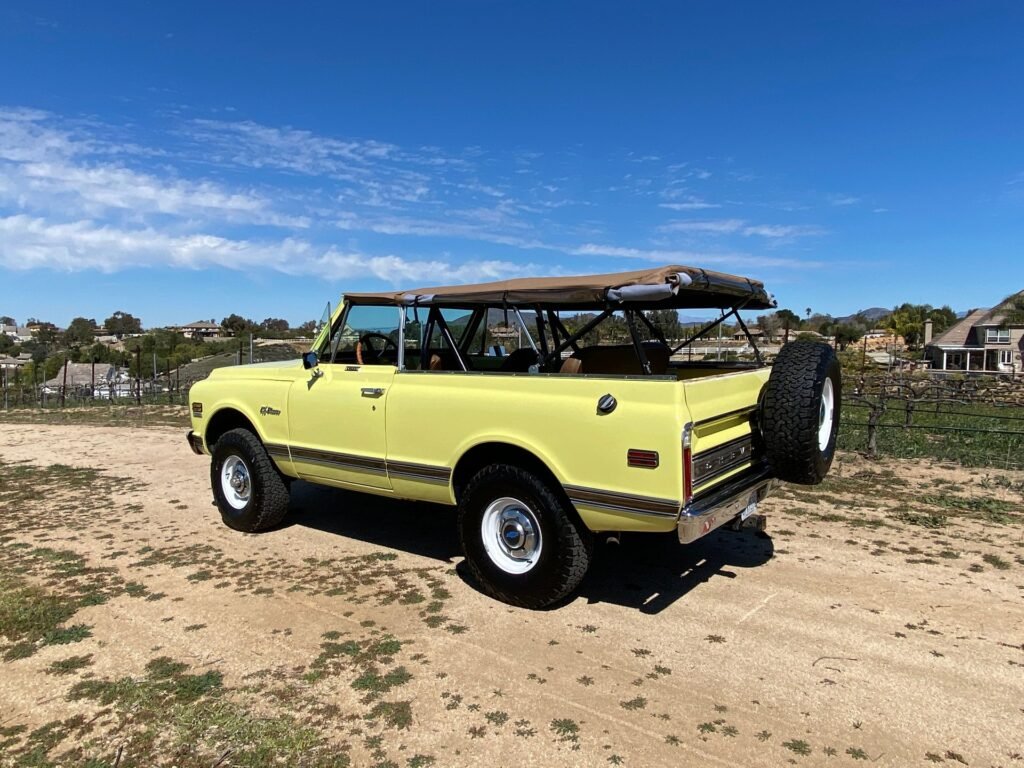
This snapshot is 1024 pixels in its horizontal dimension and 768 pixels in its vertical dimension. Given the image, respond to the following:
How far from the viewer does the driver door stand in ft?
17.2

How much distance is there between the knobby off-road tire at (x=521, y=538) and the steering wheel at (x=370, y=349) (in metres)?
1.78

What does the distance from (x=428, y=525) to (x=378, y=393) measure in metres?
1.90

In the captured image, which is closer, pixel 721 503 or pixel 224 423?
pixel 721 503

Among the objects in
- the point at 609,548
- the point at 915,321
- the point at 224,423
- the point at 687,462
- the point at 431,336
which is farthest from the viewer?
the point at 915,321

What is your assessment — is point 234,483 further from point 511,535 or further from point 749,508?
point 749,508

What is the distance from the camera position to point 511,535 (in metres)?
4.57

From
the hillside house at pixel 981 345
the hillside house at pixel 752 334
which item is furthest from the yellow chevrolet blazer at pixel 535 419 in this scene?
the hillside house at pixel 981 345

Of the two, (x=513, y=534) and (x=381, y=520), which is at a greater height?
(x=513, y=534)

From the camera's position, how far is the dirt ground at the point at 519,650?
3035 millimetres

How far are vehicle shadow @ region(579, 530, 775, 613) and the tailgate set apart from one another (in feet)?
3.15

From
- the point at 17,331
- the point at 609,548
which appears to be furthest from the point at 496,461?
the point at 17,331

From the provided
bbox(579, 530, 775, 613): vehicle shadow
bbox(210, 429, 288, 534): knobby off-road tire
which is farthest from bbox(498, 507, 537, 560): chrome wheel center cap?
bbox(210, 429, 288, 534): knobby off-road tire

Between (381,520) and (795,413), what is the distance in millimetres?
4191

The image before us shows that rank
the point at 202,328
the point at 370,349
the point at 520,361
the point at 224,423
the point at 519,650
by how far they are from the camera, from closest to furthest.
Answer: the point at 519,650 < the point at 370,349 < the point at 520,361 < the point at 224,423 < the point at 202,328
